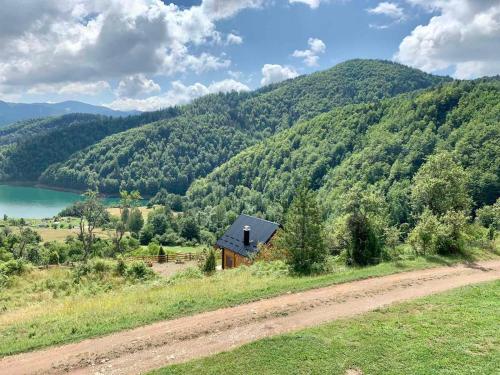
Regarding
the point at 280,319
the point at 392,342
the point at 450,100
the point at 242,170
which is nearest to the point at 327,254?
the point at 280,319

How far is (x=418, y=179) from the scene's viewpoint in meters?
23.2

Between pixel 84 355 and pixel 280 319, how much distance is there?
5502 millimetres

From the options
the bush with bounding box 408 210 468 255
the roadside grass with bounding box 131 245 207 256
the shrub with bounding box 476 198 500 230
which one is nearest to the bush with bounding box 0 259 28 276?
the roadside grass with bounding box 131 245 207 256

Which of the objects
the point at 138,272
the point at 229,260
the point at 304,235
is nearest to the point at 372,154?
the point at 229,260

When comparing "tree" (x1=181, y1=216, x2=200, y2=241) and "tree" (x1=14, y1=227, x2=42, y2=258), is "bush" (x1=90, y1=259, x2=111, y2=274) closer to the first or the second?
"tree" (x1=14, y1=227, x2=42, y2=258)

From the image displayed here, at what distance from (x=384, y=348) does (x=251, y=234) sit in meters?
29.3

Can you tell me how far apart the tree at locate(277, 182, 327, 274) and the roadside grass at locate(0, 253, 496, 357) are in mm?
956

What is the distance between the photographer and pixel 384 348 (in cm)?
1019

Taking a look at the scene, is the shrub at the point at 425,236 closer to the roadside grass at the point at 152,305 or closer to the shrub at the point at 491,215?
the roadside grass at the point at 152,305

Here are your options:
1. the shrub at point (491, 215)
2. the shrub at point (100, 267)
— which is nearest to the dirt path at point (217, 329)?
the shrub at point (491, 215)

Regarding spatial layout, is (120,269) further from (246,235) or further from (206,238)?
(206,238)

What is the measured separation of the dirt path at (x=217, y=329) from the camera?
10.0 m

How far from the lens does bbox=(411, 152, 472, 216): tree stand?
21656 millimetres

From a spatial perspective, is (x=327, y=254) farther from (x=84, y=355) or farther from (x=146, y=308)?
(x=84, y=355)
